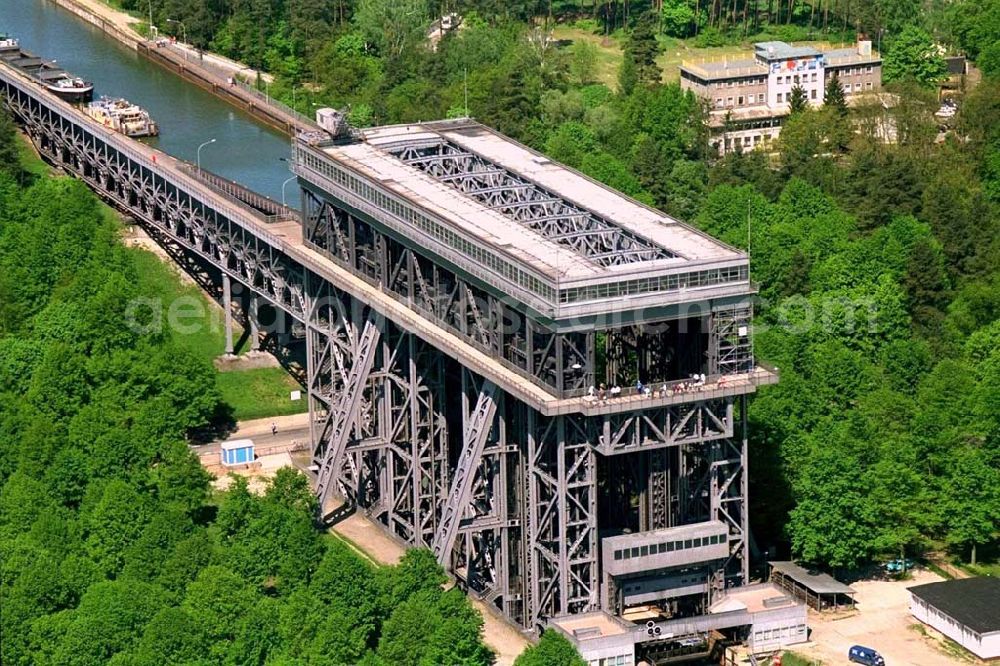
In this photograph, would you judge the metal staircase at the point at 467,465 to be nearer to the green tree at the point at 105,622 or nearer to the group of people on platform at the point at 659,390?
the group of people on platform at the point at 659,390

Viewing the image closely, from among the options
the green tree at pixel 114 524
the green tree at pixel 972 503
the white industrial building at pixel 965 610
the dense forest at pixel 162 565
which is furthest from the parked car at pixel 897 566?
the green tree at pixel 114 524

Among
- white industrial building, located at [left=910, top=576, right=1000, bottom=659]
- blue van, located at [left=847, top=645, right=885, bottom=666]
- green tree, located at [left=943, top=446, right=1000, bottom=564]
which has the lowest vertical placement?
blue van, located at [left=847, top=645, right=885, bottom=666]

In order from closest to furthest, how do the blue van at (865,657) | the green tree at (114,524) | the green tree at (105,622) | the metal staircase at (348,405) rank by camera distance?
1. the green tree at (105,622)
2. the blue van at (865,657)
3. the green tree at (114,524)
4. the metal staircase at (348,405)

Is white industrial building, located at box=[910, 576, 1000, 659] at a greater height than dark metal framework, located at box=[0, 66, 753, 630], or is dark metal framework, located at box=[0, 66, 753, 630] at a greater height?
dark metal framework, located at box=[0, 66, 753, 630]

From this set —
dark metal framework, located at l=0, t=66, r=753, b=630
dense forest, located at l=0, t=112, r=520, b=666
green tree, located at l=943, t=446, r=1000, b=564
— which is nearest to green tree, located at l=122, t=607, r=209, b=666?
dense forest, located at l=0, t=112, r=520, b=666

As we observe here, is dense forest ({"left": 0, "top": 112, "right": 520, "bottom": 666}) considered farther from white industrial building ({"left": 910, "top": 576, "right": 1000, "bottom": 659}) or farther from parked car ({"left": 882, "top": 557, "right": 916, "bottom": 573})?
parked car ({"left": 882, "top": 557, "right": 916, "bottom": 573})

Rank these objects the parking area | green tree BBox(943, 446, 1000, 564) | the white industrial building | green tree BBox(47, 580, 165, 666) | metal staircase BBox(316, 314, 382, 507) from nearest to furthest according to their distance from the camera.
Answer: green tree BBox(47, 580, 165, 666), the parking area, the white industrial building, green tree BBox(943, 446, 1000, 564), metal staircase BBox(316, 314, 382, 507)
